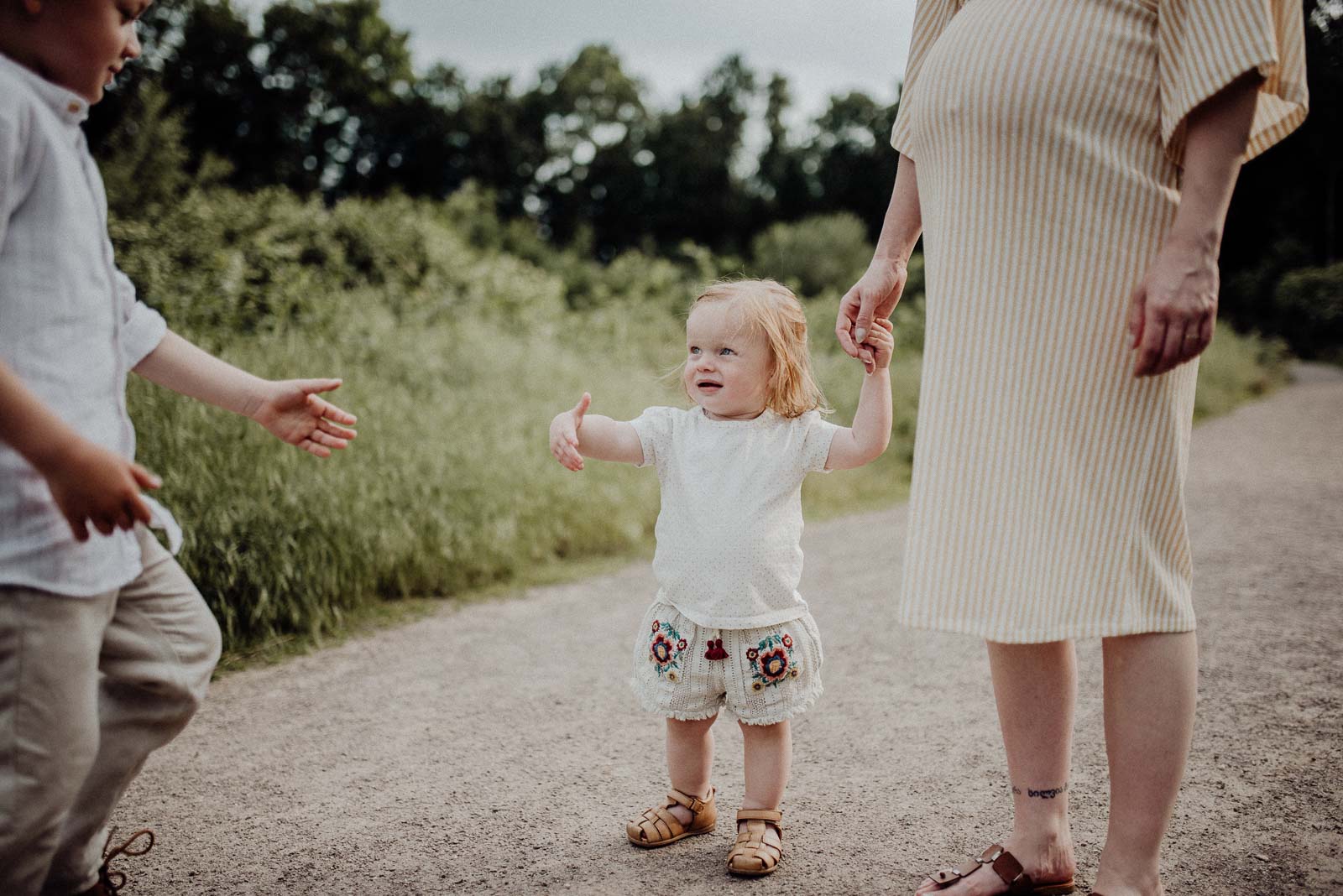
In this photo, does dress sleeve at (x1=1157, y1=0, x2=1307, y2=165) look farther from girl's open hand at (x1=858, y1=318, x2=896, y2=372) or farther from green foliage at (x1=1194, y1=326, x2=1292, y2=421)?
green foliage at (x1=1194, y1=326, x2=1292, y2=421)

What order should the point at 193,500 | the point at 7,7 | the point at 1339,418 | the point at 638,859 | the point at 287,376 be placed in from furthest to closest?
the point at 1339,418, the point at 287,376, the point at 193,500, the point at 638,859, the point at 7,7

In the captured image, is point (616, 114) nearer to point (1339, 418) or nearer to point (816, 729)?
point (1339, 418)

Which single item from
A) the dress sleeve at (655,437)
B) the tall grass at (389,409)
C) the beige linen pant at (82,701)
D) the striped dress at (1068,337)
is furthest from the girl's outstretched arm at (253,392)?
the tall grass at (389,409)

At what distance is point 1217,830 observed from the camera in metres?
2.05

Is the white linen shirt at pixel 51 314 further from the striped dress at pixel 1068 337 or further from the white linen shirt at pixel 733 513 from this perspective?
the striped dress at pixel 1068 337

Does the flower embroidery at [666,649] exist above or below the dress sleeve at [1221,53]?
below

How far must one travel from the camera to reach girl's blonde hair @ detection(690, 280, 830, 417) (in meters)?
2.13

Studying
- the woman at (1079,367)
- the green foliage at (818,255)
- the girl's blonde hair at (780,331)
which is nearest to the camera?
the woman at (1079,367)

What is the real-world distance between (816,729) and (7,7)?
244 centimetres

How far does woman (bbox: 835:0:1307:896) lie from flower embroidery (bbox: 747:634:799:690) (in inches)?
17.2

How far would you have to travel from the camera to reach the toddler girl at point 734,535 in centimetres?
203

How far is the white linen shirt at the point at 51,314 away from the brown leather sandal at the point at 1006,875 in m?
1.52

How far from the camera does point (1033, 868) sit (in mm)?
1796

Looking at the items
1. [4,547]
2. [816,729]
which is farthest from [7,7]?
[816,729]
